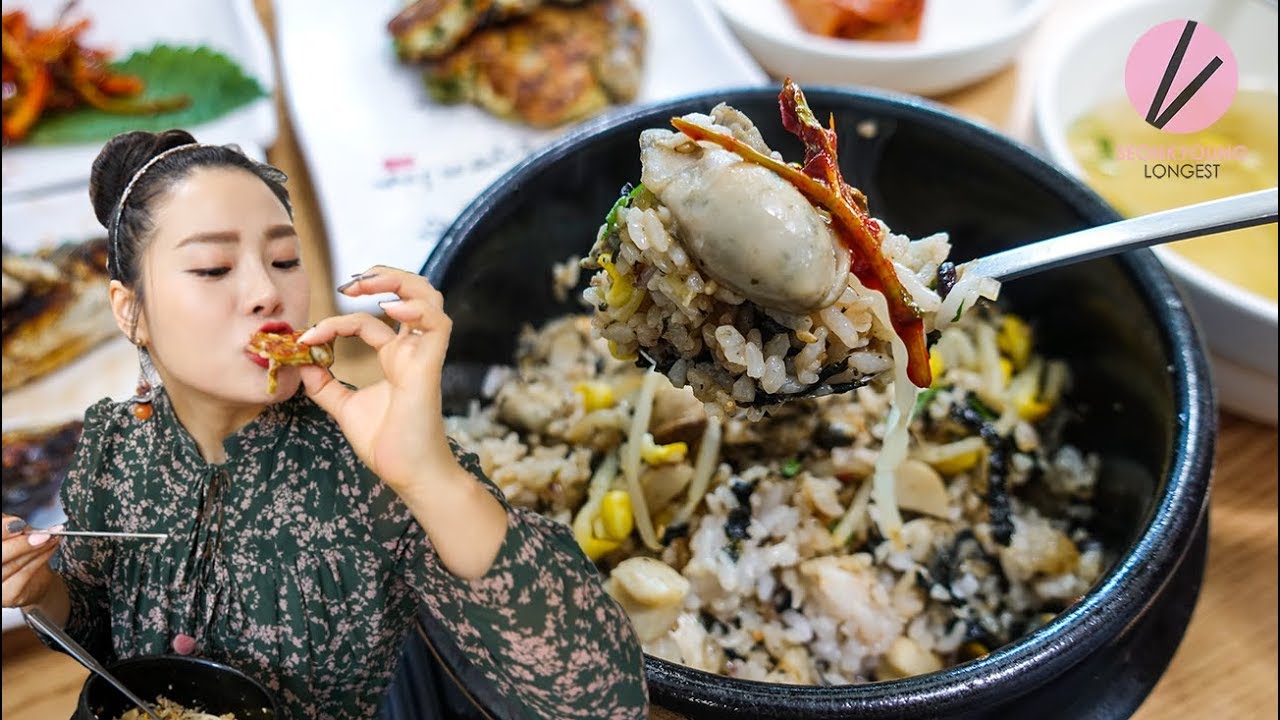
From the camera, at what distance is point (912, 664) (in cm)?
109

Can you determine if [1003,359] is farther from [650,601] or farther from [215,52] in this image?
[215,52]

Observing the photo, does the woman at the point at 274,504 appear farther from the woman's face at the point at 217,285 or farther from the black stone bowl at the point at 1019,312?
the black stone bowl at the point at 1019,312

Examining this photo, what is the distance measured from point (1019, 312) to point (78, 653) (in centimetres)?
132

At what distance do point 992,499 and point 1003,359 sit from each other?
257 mm

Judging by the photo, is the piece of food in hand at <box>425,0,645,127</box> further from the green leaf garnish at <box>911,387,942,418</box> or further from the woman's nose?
the woman's nose

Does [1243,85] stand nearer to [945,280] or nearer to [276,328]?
[945,280]

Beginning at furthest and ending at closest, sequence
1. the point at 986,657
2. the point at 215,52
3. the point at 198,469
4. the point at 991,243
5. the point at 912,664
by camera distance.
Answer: the point at 215,52, the point at 991,243, the point at 912,664, the point at 986,657, the point at 198,469

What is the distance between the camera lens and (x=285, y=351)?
1.86 ft

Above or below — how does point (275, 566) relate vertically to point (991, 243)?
below

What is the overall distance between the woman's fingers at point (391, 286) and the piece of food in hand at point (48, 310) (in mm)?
633

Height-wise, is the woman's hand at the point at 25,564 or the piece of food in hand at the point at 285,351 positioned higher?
the piece of food in hand at the point at 285,351

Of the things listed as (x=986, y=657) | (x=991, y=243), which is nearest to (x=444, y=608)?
(x=986, y=657)

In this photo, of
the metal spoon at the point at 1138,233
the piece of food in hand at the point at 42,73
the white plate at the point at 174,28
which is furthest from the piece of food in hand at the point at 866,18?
the piece of food in hand at the point at 42,73

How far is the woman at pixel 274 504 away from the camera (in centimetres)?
56
